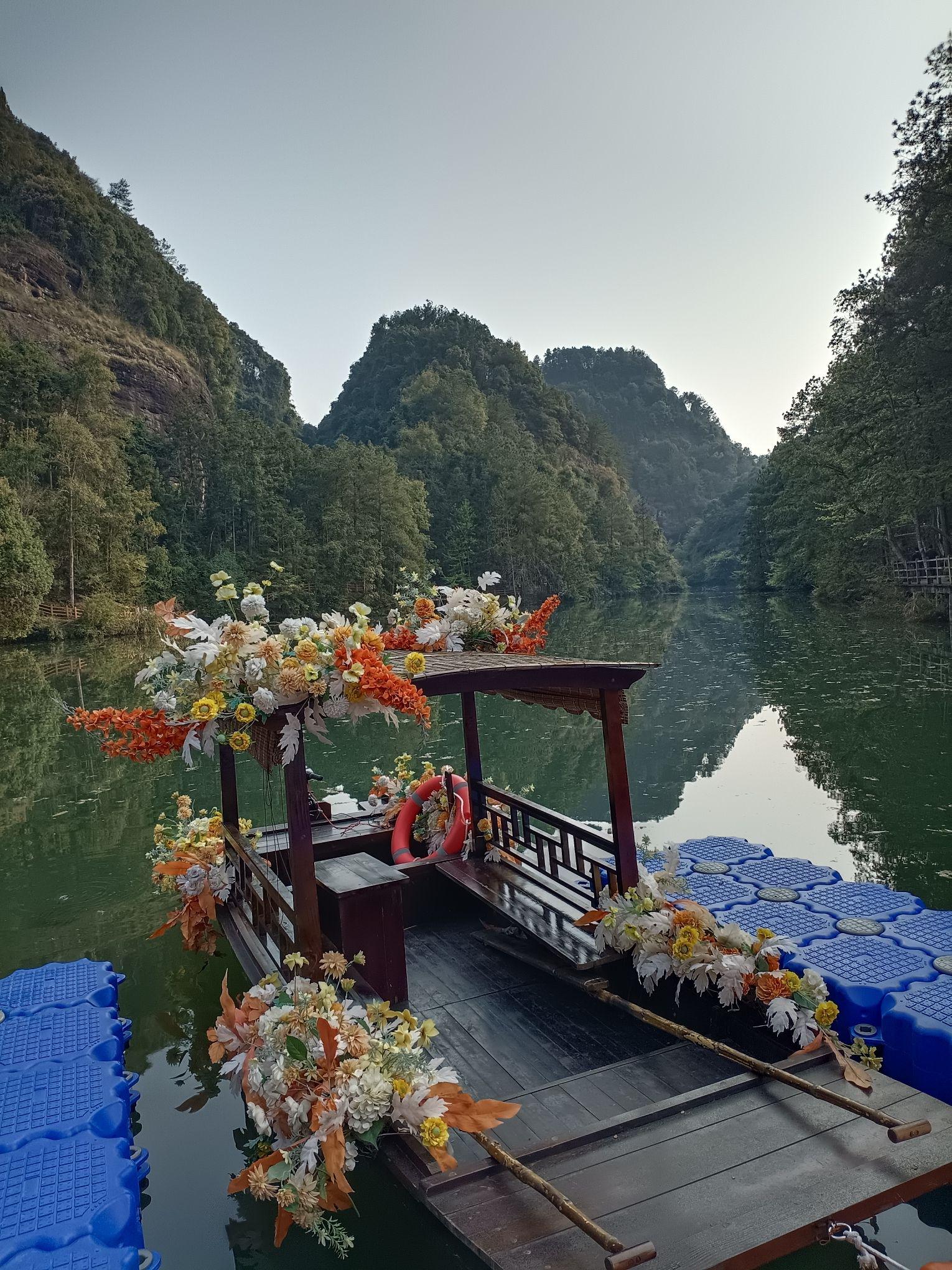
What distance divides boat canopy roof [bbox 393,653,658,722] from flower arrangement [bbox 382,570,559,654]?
1.05 feet

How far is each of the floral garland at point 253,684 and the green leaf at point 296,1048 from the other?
1.02m

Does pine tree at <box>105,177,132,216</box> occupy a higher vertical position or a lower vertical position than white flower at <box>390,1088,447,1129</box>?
higher

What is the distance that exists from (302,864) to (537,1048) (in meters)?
1.37

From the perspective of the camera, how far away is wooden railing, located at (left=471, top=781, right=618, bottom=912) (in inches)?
175

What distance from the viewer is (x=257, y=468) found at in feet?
128

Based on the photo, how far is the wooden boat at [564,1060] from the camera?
8.29ft

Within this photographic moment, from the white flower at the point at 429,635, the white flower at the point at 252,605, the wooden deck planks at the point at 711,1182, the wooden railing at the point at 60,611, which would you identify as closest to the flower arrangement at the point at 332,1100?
the wooden deck planks at the point at 711,1182

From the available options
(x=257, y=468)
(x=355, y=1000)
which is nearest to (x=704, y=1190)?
(x=355, y=1000)

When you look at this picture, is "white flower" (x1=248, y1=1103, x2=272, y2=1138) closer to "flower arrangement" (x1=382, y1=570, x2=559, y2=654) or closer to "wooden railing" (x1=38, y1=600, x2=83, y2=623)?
"flower arrangement" (x1=382, y1=570, x2=559, y2=654)

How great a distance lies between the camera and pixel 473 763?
6.00m

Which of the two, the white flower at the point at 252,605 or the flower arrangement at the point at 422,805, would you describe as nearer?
the white flower at the point at 252,605

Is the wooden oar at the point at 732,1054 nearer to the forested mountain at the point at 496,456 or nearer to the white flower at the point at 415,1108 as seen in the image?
the white flower at the point at 415,1108

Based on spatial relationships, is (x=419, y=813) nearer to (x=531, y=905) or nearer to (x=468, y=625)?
(x=531, y=905)

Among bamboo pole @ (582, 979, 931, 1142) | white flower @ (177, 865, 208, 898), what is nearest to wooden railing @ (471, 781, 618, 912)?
bamboo pole @ (582, 979, 931, 1142)
